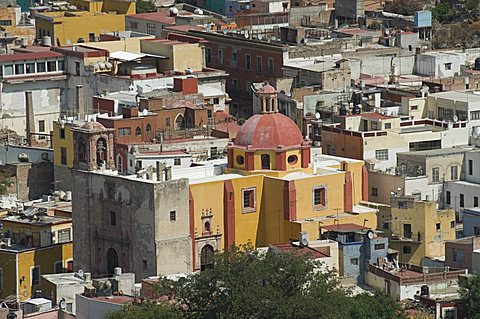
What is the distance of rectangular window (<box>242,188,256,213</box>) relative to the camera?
107938mm

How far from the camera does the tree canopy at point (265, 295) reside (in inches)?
3711

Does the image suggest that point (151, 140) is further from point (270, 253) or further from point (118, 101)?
point (270, 253)

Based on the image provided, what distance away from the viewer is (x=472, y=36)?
150 m

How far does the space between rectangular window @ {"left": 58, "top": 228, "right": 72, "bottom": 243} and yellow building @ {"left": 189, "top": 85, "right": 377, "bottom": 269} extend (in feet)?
23.1

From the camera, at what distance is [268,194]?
4252 inches

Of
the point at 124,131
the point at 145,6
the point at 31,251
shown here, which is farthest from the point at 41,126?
the point at 145,6

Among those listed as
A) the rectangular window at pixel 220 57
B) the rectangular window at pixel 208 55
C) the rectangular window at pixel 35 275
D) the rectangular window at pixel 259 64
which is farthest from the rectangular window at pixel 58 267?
the rectangular window at pixel 208 55

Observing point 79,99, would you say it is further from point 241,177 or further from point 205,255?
point 205,255

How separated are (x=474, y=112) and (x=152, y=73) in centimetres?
2108

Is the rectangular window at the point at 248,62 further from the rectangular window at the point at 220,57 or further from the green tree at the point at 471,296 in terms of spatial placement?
the green tree at the point at 471,296

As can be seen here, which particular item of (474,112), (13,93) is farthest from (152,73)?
(474,112)

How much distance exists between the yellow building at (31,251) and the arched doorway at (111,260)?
2718mm

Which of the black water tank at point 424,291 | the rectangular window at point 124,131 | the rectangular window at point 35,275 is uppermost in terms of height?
the rectangular window at point 124,131

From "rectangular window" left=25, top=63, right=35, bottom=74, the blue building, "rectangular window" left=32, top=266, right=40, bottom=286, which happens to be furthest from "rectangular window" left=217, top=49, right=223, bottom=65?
the blue building
